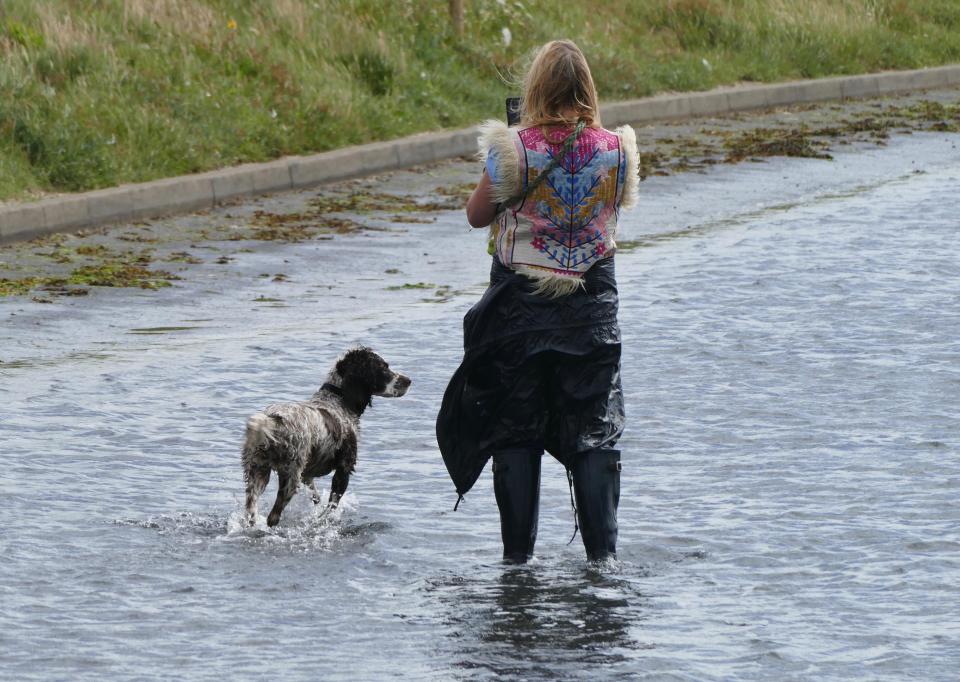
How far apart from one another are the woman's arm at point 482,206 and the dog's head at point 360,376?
136 cm

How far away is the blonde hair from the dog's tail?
1419 millimetres

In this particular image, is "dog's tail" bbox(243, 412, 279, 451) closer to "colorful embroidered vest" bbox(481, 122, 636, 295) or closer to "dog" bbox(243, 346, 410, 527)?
"dog" bbox(243, 346, 410, 527)

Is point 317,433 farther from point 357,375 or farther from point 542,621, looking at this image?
point 542,621

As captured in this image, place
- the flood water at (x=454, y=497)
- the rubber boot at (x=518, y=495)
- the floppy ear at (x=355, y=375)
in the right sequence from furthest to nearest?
the floppy ear at (x=355, y=375) < the rubber boot at (x=518, y=495) < the flood water at (x=454, y=497)

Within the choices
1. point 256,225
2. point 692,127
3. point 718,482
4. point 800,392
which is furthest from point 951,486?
point 692,127

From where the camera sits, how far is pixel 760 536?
6.46m

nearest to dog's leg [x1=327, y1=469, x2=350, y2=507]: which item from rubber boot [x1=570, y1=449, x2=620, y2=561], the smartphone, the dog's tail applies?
the dog's tail

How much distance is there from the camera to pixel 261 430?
6266mm

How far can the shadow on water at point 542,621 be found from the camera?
5082mm

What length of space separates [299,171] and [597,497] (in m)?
10.3

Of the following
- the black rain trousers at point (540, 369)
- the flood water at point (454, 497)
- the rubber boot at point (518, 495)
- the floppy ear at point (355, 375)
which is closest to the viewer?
the flood water at point (454, 497)

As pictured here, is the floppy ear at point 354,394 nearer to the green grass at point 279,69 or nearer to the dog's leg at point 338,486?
the dog's leg at point 338,486

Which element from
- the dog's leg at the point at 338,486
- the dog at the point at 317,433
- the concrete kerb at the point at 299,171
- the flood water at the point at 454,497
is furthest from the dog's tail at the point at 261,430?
the concrete kerb at the point at 299,171

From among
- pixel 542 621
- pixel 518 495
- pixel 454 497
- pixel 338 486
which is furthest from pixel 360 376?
pixel 542 621
